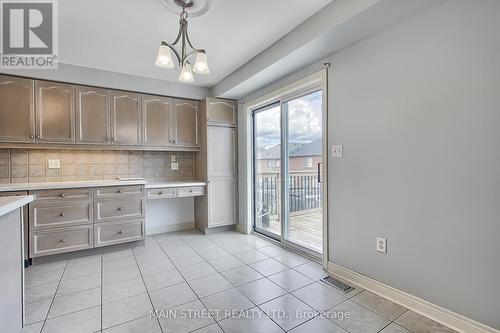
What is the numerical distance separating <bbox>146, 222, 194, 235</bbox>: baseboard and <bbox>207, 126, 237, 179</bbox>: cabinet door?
1.02 m

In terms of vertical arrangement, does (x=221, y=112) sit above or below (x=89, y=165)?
above

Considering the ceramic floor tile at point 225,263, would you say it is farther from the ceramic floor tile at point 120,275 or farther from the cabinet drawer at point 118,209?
the cabinet drawer at point 118,209

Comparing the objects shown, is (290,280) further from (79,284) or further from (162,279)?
(79,284)

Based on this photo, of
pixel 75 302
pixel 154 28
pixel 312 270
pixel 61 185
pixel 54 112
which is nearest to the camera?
pixel 75 302

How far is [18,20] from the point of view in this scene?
2109 millimetres

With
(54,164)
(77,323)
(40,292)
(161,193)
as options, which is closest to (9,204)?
(77,323)

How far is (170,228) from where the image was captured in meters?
4.04

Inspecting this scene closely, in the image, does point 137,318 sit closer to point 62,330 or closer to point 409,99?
point 62,330

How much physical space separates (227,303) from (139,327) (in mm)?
639

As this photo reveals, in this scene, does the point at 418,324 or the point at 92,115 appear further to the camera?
the point at 92,115

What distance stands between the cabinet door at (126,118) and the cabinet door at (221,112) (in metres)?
1.03

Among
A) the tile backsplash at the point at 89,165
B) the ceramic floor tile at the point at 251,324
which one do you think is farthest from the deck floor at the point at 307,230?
the tile backsplash at the point at 89,165

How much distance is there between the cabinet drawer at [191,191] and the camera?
12.1 ft

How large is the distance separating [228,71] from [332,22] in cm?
172
